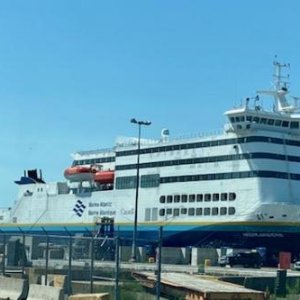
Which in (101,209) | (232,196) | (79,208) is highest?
(232,196)

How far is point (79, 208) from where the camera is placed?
8319 centimetres

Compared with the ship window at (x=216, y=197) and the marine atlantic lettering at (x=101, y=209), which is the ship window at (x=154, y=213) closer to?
the marine atlantic lettering at (x=101, y=209)

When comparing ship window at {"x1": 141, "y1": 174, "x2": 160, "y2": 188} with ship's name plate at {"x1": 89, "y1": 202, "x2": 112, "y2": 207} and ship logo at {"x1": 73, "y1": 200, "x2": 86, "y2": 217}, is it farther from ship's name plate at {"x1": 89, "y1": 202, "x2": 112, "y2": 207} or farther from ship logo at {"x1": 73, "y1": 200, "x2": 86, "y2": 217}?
ship logo at {"x1": 73, "y1": 200, "x2": 86, "y2": 217}

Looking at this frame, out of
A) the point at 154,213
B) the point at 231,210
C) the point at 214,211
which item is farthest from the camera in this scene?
the point at 154,213

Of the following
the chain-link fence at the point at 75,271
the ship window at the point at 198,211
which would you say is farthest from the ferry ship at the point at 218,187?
the chain-link fence at the point at 75,271

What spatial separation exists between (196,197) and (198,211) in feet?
4.37

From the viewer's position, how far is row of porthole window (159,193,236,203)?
221ft

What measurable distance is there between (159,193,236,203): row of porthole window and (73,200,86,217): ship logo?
40.4 ft

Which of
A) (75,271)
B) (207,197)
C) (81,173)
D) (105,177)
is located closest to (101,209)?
(105,177)

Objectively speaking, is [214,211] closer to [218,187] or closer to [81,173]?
[218,187]

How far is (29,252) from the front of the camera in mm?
35406

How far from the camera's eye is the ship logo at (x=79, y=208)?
8275 centimetres

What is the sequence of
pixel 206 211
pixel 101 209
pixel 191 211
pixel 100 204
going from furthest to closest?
pixel 100 204, pixel 101 209, pixel 191 211, pixel 206 211

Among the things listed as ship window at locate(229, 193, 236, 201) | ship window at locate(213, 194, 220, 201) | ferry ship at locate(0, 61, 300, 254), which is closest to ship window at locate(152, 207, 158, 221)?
ferry ship at locate(0, 61, 300, 254)
